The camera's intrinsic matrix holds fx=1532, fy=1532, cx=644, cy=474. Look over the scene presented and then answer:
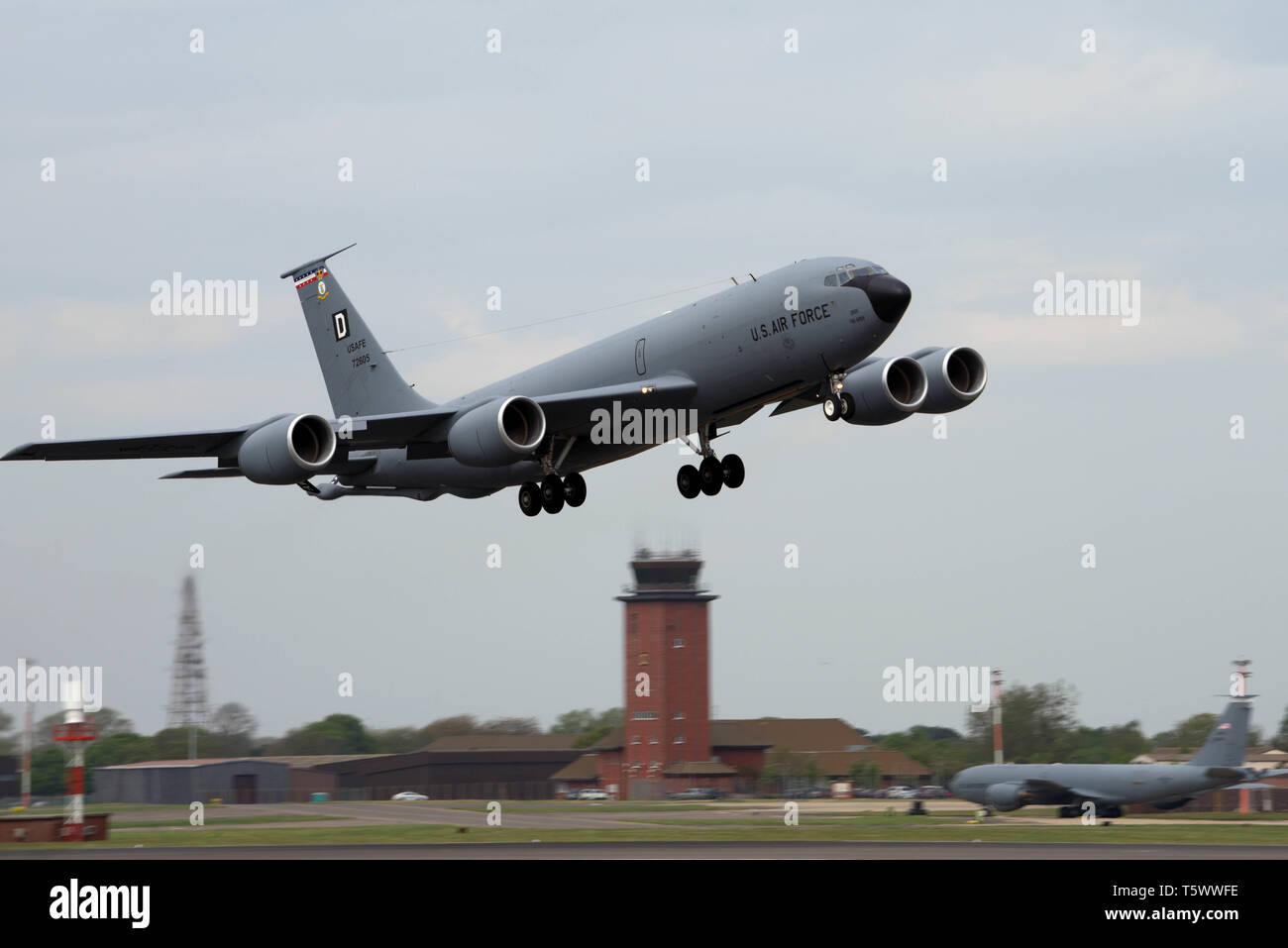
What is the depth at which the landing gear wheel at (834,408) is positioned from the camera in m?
39.1

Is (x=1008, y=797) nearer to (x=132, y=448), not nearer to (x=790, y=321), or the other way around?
(x=790, y=321)

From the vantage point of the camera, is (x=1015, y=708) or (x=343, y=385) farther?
(x=1015, y=708)

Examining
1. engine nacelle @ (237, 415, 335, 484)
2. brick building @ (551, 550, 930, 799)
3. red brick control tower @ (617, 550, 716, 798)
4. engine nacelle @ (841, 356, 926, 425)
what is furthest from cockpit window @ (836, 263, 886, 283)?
red brick control tower @ (617, 550, 716, 798)

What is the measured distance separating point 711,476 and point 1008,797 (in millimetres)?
30193

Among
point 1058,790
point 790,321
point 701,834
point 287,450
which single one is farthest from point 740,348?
point 1058,790

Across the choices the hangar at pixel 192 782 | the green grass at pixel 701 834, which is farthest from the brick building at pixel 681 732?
the green grass at pixel 701 834

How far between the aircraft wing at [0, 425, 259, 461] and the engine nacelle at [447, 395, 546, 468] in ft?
19.0

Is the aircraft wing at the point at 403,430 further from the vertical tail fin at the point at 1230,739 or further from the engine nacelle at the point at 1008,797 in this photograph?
the vertical tail fin at the point at 1230,739

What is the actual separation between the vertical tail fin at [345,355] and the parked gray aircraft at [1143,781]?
3317cm

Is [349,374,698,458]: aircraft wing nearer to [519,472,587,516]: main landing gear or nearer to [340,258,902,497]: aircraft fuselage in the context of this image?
[340,258,902,497]: aircraft fuselage
